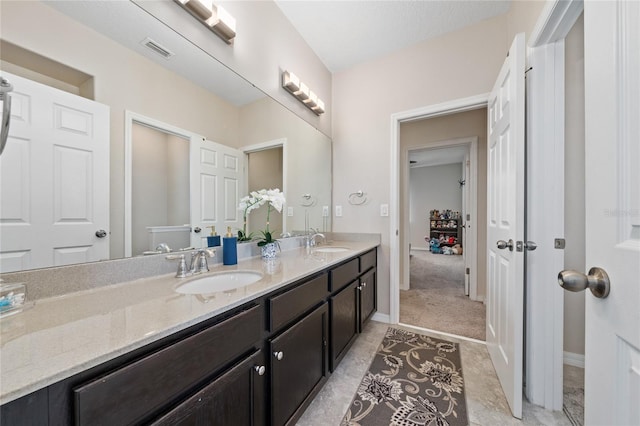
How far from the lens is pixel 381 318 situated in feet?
7.84

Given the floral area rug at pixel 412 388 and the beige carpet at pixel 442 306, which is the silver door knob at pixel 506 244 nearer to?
the floral area rug at pixel 412 388

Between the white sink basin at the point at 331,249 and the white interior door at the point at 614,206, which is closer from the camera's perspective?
the white interior door at the point at 614,206

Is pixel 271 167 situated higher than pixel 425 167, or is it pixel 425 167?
pixel 425 167

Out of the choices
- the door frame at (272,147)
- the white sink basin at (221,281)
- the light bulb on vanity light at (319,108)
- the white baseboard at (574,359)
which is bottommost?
the white baseboard at (574,359)

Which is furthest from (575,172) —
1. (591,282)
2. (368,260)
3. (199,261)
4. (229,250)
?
(199,261)

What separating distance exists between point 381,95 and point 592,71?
210cm

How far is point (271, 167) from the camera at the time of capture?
183cm

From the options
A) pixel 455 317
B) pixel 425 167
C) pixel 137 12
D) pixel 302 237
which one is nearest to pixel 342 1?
pixel 137 12

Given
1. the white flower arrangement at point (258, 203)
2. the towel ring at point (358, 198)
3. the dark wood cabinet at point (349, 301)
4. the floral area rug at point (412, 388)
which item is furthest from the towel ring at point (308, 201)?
the floral area rug at point (412, 388)

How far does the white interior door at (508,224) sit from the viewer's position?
123 cm

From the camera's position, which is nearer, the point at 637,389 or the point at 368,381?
the point at 637,389

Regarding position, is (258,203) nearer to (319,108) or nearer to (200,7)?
(200,7)

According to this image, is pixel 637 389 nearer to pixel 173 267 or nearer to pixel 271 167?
pixel 173 267

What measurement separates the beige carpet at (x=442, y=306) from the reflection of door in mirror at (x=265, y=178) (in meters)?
1.62
